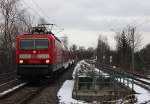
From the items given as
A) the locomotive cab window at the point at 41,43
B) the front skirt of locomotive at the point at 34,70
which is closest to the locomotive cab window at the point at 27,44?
the locomotive cab window at the point at 41,43

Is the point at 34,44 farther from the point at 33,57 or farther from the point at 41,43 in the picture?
the point at 33,57

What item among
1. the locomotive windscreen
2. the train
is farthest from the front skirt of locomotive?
the locomotive windscreen

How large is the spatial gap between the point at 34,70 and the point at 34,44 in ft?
5.91

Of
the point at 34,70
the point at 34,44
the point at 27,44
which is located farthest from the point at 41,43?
the point at 34,70

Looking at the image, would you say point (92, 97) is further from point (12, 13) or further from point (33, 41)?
point (12, 13)

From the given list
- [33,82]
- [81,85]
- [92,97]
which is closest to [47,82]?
[33,82]

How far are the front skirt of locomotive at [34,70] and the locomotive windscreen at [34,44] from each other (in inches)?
51.7

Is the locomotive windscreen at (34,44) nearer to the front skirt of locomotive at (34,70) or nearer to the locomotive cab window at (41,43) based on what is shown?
the locomotive cab window at (41,43)

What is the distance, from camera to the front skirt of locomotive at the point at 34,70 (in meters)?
25.2

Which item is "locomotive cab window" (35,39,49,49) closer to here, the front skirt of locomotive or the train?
the train

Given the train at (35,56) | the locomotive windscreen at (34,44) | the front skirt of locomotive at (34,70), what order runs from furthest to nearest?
1. the locomotive windscreen at (34,44)
2. the train at (35,56)
3. the front skirt of locomotive at (34,70)

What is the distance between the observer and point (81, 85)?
2417 centimetres

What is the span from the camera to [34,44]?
25875 millimetres

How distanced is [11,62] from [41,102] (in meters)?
22.3
